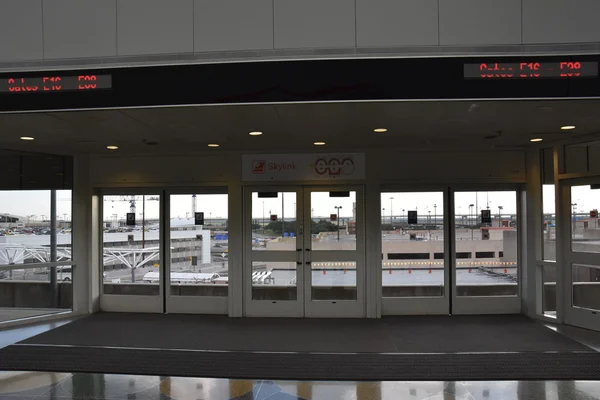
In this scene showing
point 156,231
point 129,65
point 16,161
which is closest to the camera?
point 129,65

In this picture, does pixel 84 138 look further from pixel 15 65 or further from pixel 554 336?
pixel 554 336

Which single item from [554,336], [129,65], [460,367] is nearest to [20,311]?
[129,65]

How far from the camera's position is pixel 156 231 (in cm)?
728

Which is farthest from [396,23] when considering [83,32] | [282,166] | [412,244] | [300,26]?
[412,244]

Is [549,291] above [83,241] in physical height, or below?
below

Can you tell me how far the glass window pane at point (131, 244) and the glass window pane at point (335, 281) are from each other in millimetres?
2623

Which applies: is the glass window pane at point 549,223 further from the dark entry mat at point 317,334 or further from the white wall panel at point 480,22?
the white wall panel at point 480,22

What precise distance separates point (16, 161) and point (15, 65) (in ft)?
9.71

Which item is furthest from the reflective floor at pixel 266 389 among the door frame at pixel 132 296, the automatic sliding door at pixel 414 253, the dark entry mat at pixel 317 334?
the door frame at pixel 132 296

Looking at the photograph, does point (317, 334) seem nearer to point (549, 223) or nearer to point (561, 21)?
point (549, 223)

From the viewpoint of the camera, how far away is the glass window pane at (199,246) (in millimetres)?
7109

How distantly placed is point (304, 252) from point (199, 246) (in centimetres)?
173

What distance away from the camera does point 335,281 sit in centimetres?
681

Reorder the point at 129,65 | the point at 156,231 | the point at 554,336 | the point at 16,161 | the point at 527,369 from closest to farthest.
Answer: the point at 129,65
the point at 527,369
the point at 554,336
the point at 16,161
the point at 156,231
